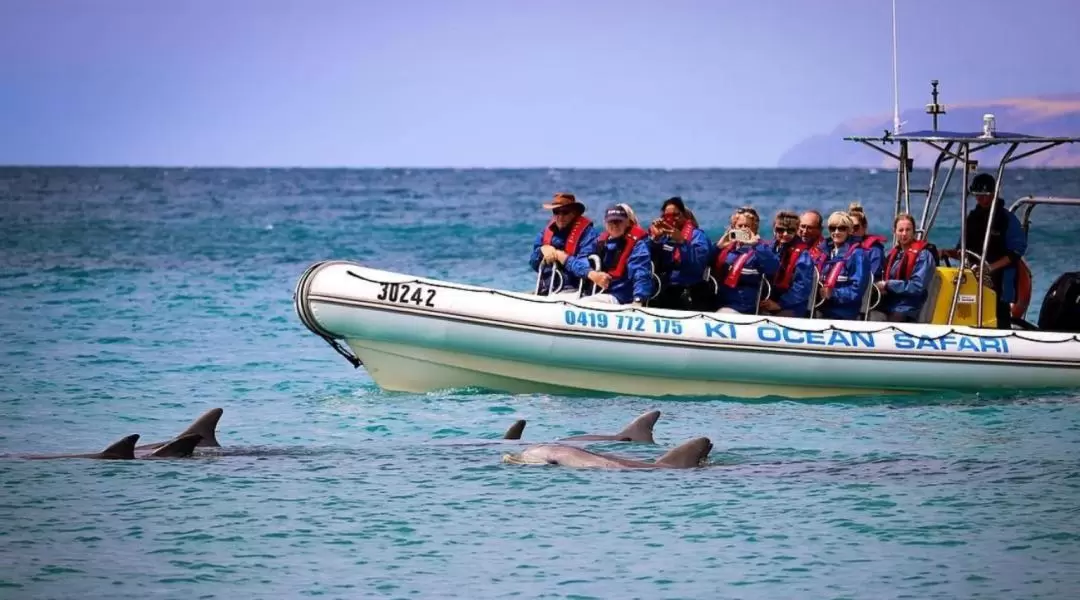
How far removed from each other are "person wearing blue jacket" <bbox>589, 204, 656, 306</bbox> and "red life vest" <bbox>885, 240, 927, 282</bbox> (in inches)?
72.4

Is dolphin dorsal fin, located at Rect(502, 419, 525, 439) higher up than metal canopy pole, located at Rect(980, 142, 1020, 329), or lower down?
lower down

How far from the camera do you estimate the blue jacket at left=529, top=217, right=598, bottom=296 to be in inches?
468

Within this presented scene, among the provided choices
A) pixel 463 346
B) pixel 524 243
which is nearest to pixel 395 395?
pixel 463 346

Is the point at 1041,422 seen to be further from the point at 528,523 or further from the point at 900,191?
the point at 528,523

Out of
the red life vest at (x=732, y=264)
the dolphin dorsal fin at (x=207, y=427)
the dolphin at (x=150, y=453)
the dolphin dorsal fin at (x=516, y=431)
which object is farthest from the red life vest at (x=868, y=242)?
the dolphin at (x=150, y=453)

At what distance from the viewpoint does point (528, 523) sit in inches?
331

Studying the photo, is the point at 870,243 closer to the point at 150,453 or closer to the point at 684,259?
the point at 684,259

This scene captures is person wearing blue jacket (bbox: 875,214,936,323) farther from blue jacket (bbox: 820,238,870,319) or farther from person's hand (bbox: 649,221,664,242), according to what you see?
person's hand (bbox: 649,221,664,242)

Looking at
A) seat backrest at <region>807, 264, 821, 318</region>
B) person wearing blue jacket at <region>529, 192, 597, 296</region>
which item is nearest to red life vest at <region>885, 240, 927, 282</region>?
seat backrest at <region>807, 264, 821, 318</region>

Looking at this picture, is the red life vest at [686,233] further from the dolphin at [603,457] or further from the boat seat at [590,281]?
the dolphin at [603,457]

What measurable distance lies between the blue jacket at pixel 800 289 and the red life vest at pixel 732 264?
9.9 inches

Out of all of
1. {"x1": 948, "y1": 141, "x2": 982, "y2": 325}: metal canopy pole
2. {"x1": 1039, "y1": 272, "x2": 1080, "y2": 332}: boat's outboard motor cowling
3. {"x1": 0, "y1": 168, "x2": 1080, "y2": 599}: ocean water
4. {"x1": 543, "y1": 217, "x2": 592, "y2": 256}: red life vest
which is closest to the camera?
{"x1": 0, "y1": 168, "x2": 1080, "y2": 599}: ocean water

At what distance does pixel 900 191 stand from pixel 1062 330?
1.74m

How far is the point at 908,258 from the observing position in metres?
11.7
